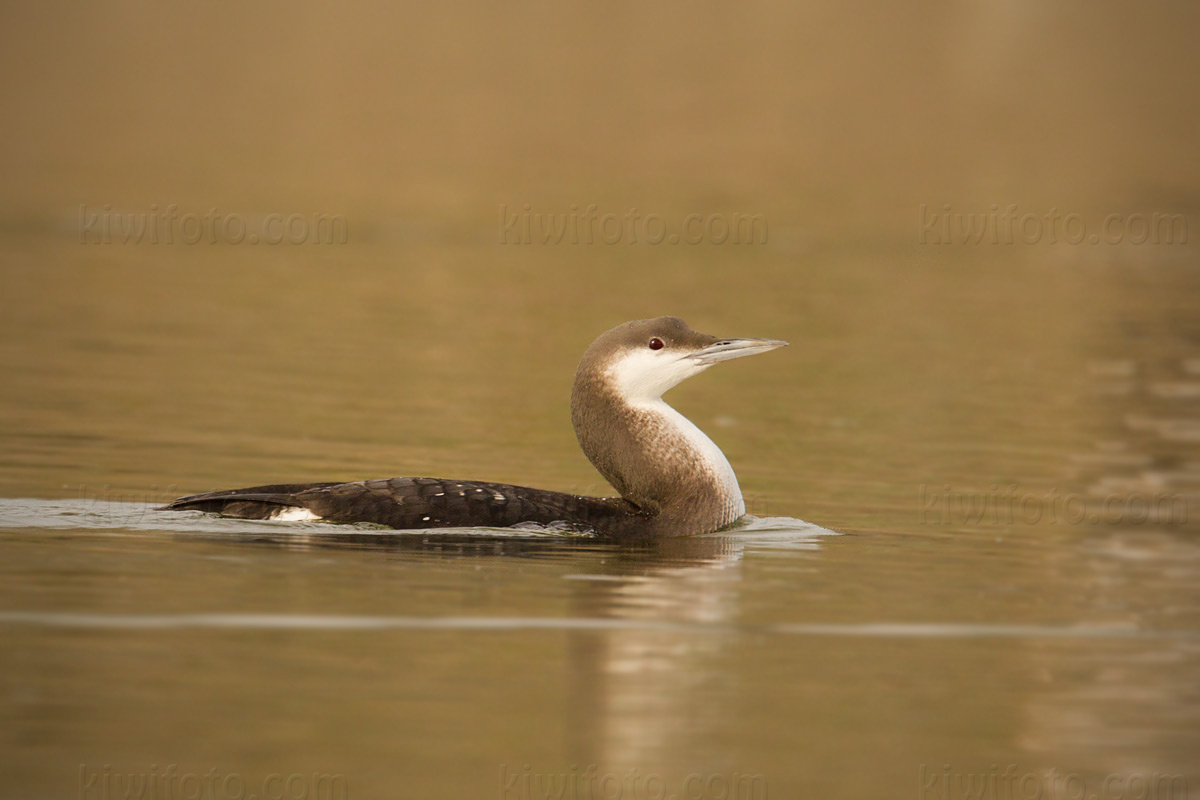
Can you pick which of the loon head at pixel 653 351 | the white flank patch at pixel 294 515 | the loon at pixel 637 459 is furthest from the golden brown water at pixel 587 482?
the loon head at pixel 653 351

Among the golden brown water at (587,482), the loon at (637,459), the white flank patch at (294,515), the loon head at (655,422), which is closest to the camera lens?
the golden brown water at (587,482)

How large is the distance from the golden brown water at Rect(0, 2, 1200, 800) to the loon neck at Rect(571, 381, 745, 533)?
0.23 metres

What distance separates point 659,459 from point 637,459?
0.10m

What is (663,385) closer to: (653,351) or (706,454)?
(653,351)

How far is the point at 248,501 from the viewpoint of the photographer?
8445mm

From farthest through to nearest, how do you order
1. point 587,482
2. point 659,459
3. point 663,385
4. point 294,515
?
point 587,482 < point 663,385 < point 659,459 < point 294,515

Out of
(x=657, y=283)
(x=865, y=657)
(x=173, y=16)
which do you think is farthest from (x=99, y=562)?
(x=173, y=16)

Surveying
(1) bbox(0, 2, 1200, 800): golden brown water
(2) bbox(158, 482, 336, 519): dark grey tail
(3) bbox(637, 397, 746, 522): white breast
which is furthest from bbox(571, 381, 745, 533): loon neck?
(2) bbox(158, 482, 336, 519): dark grey tail

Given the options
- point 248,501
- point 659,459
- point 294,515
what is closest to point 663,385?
point 659,459

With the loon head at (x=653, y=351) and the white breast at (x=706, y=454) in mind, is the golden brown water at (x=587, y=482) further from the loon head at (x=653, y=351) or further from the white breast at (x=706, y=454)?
the loon head at (x=653, y=351)

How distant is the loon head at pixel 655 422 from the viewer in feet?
28.6

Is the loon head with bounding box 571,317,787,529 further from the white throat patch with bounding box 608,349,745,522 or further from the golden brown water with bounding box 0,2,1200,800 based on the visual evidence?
the golden brown water with bounding box 0,2,1200,800

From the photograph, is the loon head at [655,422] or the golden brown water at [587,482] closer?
the golden brown water at [587,482]

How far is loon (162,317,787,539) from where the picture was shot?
334 inches
